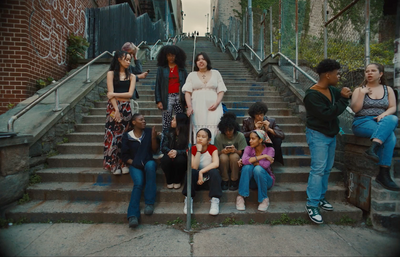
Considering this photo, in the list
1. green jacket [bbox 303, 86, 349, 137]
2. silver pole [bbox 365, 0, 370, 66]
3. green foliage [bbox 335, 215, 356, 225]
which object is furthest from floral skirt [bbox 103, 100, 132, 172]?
silver pole [bbox 365, 0, 370, 66]

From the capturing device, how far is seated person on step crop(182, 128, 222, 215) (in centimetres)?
293

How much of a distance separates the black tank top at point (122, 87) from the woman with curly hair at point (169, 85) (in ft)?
1.48

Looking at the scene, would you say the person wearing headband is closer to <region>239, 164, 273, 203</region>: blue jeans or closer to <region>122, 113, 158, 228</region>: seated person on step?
<region>239, 164, 273, 203</region>: blue jeans

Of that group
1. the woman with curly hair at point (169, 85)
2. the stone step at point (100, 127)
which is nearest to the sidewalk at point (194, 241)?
the woman with curly hair at point (169, 85)

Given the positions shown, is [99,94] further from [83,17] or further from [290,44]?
[290,44]

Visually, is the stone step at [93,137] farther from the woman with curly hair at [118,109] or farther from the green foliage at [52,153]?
the woman with curly hair at [118,109]

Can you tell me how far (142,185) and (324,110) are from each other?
2.34 meters

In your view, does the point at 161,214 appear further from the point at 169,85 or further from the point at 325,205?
the point at 325,205

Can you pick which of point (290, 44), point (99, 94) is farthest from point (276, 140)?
point (99, 94)

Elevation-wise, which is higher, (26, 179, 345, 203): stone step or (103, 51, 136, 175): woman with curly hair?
(103, 51, 136, 175): woman with curly hair

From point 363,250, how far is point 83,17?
849 cm

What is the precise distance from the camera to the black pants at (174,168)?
10.3 ft

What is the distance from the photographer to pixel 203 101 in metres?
3.38

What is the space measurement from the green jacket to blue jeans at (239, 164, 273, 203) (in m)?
0.82
